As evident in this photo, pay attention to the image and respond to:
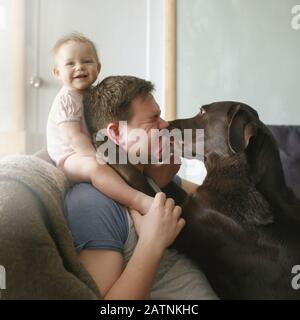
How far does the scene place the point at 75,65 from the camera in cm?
57

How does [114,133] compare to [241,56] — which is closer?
[114,133]

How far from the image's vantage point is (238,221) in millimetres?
554

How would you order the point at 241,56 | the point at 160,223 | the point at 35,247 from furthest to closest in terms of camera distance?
1. the point at 241,56
2. the point at 160,223
3. the point at 35,247

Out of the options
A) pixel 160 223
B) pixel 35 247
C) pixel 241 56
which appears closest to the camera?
pixel 35 247

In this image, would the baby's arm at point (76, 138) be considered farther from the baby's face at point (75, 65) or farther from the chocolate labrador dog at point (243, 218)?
the chocolate labrador dog at point (243, 218)

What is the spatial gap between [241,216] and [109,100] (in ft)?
0.82

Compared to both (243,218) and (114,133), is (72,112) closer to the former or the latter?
(114,133)

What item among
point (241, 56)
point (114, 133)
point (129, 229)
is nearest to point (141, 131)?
point (114, 133)

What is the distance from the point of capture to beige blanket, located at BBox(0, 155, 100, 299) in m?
0.43

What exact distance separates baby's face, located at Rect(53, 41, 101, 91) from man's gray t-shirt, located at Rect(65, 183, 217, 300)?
152 mm

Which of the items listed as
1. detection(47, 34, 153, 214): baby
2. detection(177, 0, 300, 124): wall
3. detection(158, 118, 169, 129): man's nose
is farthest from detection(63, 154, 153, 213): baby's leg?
detection(177, 0, 300, 124): wall

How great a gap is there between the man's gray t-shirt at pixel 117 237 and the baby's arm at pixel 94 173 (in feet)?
0.04

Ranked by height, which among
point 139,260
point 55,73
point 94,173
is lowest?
point 139,260
